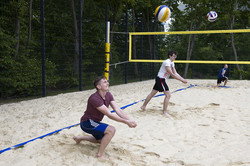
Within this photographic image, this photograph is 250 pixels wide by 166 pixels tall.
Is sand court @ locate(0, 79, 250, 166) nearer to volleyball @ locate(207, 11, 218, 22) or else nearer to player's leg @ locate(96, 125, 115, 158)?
player's leg @ locate(96, 125, 115, 158)

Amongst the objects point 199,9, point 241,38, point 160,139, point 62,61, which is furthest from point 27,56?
point 241,38

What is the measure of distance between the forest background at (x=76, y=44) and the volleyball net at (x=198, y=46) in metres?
0.05

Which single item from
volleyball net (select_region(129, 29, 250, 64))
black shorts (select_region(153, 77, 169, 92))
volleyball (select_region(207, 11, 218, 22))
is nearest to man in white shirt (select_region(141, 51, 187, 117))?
black shorts (select_region(153, 77, 169, 92))

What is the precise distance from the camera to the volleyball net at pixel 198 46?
458 inches

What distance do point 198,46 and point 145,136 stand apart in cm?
1432

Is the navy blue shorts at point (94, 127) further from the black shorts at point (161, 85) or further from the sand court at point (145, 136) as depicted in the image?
the black shorts at point (161, 85)

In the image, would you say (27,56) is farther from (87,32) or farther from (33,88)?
(87,32)

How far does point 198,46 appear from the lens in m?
16.4

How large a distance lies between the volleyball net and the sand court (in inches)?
257

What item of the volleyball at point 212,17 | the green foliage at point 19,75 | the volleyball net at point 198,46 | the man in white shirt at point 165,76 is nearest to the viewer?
the man in white shirt at point 165,76

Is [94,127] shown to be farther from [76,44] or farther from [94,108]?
[76,44]

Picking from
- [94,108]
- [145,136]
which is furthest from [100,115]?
[145,136]

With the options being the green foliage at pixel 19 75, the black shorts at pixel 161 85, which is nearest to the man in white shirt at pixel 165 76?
the black shorts at pixel 161 85

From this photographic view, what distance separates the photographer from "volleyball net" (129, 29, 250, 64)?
11625 millimetres
